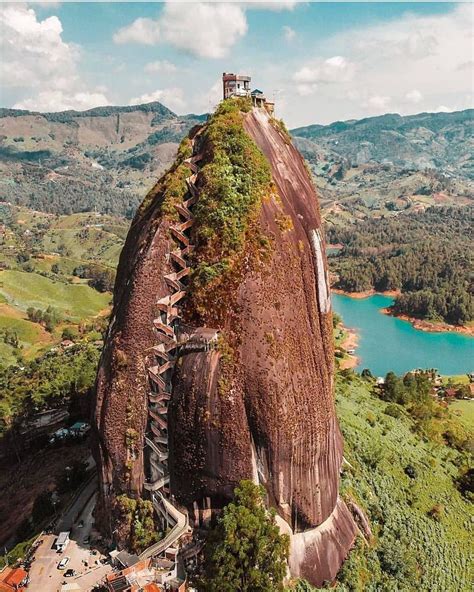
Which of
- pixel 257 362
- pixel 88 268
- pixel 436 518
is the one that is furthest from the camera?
pixel 88 268

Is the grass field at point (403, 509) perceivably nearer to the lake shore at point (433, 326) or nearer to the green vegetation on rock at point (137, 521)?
the green vegetation on rock at point (137, 521)

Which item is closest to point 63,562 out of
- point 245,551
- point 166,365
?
point 245,551

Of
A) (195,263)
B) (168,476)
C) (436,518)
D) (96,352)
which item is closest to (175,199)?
(195,263)

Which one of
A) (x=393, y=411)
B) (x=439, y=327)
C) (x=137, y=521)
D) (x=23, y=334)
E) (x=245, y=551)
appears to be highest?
(x=245, y=551)

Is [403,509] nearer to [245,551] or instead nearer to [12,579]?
[245,551]

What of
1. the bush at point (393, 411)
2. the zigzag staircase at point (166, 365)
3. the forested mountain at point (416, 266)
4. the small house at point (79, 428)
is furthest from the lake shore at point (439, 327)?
the zigzag staircase at point (166, 365)

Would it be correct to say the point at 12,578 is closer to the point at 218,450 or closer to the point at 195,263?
the point at 218,450
